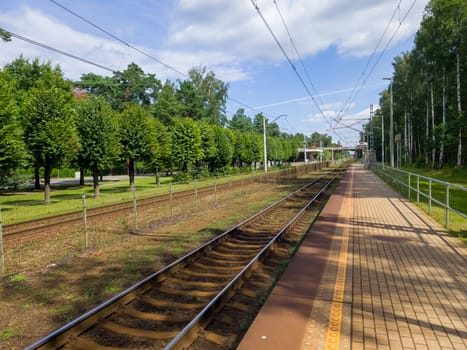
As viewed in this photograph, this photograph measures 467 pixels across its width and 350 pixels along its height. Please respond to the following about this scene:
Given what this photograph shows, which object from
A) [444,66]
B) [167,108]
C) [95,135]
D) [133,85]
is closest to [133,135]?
[95,135]

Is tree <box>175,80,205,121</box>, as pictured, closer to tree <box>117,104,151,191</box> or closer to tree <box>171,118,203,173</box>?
tree <box>171,118,203,173</box>

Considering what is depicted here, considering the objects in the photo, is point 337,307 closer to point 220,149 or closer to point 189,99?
point 220,149

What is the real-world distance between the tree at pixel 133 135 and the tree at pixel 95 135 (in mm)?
2056

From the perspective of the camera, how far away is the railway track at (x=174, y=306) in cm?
422

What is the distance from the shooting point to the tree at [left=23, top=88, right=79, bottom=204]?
19312mm

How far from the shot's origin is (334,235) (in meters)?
9.04

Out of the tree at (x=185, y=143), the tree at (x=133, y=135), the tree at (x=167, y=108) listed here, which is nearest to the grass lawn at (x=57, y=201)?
the tree at (x=133, y=135)

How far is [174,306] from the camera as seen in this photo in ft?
17.3

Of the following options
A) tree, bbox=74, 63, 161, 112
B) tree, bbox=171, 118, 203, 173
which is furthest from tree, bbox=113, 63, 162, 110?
tree, bbox=171, 118, 203, 173

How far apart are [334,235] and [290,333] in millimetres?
5421

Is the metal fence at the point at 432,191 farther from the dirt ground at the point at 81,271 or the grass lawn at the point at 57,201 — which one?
the grass lawn at the point at 57,201

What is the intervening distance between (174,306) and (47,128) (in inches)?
686

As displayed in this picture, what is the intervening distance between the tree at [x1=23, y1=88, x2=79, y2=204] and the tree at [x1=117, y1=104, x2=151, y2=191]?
5.93 metres

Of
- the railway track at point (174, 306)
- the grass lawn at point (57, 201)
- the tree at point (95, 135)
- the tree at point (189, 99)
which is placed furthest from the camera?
the tree at point (189, 99)
